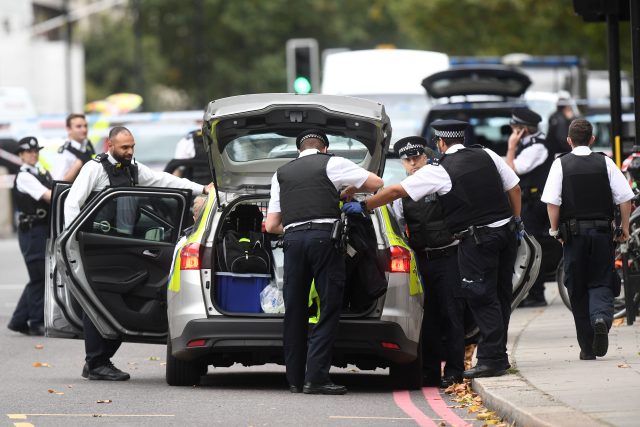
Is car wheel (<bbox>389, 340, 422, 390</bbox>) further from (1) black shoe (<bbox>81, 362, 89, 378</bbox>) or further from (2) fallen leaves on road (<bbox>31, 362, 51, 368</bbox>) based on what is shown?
(2) fallen leaves on road (<bbox>31, 362, 51, 368</bbox>)

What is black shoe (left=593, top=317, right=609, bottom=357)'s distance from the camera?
11.7m

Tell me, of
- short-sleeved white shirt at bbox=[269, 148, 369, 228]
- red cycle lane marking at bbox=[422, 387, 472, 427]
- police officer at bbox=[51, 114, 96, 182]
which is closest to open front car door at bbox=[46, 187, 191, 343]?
short-sleeved white shirt at bbox=[269, 148, 369, 228]

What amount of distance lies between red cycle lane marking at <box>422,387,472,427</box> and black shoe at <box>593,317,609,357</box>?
1.20m

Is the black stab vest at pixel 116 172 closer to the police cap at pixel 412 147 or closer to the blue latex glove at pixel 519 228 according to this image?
the police cap at pixel 412 147

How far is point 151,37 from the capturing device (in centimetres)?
8088

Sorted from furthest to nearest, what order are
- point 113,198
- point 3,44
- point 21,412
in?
point 3,44 → point 113,198 → point 21,412

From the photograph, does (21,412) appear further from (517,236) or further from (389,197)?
(517,236)

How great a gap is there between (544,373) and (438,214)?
133 cm

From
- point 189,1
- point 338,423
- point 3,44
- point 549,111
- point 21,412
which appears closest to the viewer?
point 338,423

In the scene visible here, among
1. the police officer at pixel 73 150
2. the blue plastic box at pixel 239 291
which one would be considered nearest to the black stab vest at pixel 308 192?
the blue plastic box at pixel 239 291

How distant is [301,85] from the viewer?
2559cm

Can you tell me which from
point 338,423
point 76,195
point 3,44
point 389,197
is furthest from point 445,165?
point 3,44

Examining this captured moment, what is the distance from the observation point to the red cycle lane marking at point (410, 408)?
9.79 meters

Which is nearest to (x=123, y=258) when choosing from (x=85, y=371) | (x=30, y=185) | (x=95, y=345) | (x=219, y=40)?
(x=95, y=345)
